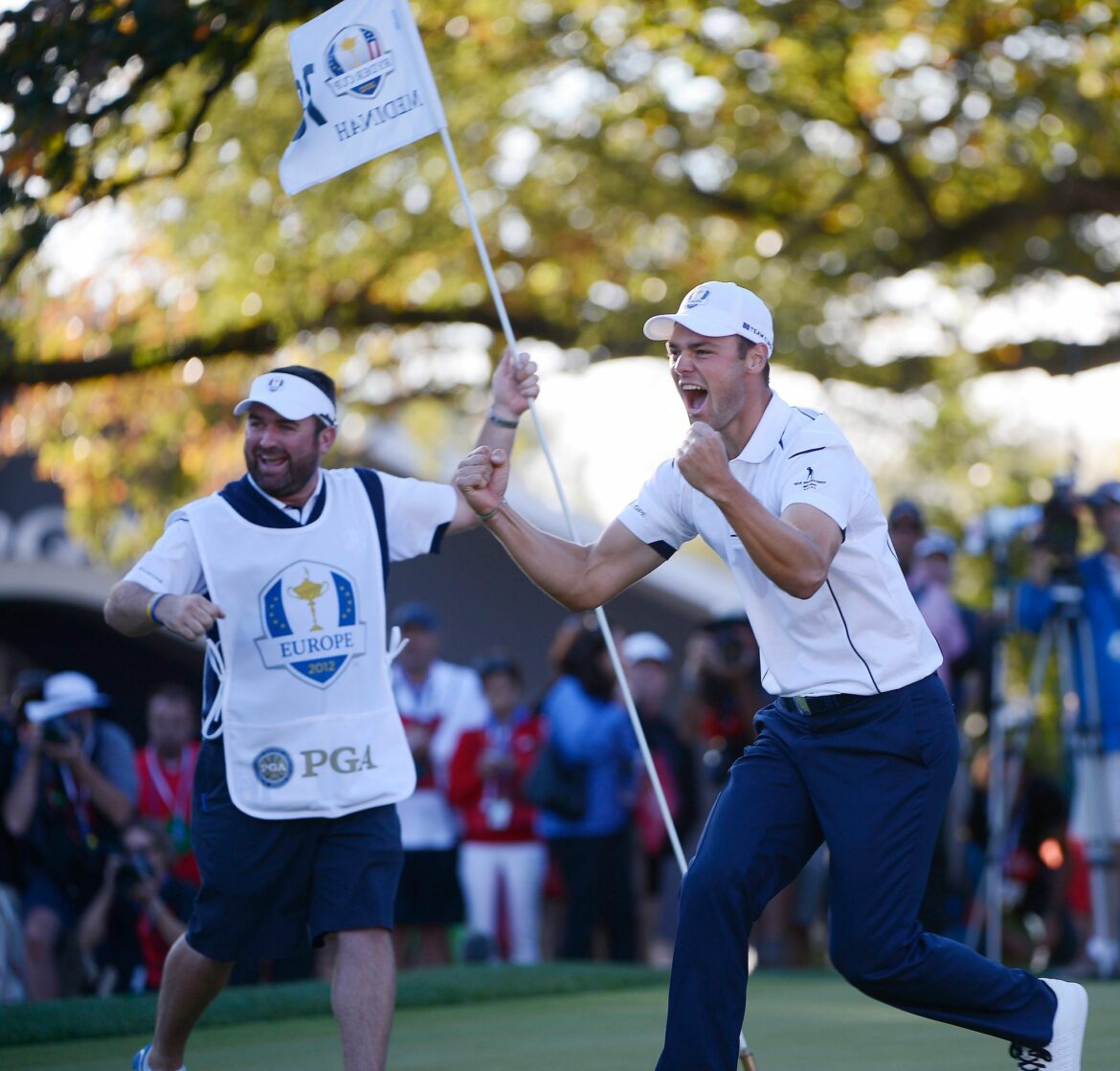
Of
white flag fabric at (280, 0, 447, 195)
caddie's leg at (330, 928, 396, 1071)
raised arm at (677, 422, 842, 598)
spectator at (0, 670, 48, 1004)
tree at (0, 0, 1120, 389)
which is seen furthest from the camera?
tree at (0, 0, 1120, 389)

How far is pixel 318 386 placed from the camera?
19.1 feet

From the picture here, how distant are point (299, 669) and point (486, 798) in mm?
5481

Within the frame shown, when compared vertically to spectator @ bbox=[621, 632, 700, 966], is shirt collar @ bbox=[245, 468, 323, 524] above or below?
above

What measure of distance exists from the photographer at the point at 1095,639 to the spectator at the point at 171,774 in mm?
4642

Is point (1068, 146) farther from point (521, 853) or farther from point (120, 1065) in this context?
point (120, 1065)

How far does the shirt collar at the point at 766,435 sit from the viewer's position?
4.76 meters

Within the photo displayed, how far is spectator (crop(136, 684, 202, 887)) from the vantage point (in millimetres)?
10211

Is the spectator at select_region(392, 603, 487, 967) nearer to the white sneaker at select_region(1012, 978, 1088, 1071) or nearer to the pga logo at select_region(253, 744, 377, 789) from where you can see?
the pga logo at select_region(253, 744, 377, 789)

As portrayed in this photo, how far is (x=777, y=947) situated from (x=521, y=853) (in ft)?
5.10

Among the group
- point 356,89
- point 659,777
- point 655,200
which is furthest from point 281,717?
point 655,200

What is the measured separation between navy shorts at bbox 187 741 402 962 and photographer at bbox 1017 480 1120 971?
520 cm

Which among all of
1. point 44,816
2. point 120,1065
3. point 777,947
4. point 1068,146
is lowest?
point 777,947

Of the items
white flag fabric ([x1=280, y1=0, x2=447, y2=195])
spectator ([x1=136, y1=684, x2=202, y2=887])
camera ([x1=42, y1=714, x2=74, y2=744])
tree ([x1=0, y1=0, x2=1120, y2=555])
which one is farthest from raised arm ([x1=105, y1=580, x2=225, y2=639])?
tree ([x1=0, y1=0, x2=1120, y2=555])

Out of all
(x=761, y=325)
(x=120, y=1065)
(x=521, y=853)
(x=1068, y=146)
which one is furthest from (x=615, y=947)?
(x=1068, y=146)
